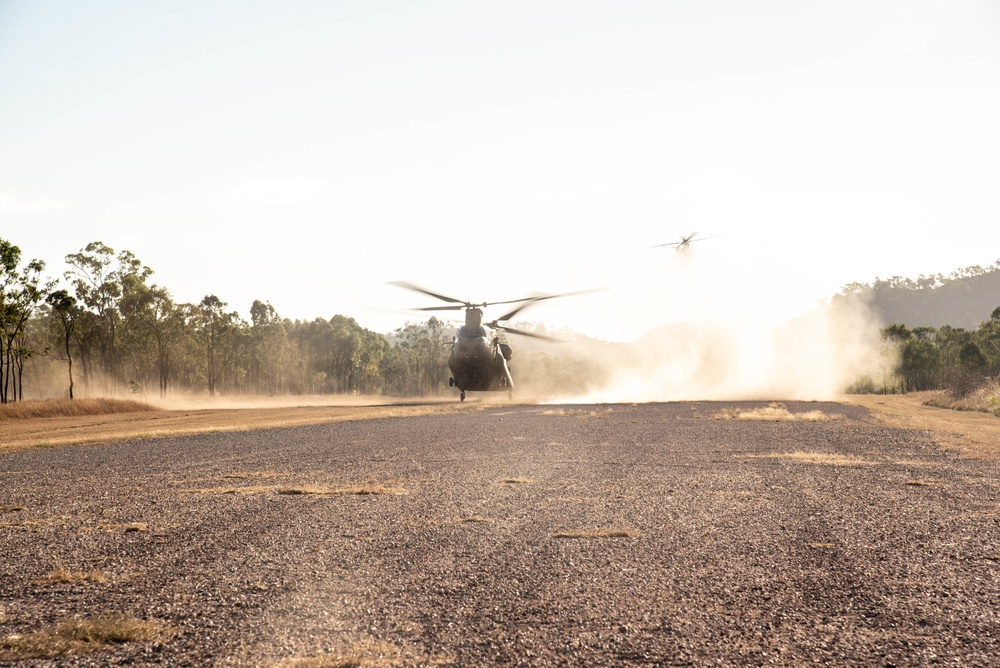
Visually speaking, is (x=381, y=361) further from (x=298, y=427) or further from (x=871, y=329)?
(x=298, y=427)

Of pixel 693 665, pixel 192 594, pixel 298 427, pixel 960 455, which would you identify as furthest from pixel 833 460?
pixel 298 427

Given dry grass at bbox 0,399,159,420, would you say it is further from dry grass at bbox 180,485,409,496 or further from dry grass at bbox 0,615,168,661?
dry grass at bbox 0,615,168,661

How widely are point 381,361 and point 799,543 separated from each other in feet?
479

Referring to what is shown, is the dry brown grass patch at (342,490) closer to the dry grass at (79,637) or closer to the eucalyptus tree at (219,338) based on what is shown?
the dry grass at (79,637)

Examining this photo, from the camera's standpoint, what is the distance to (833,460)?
17.3 m

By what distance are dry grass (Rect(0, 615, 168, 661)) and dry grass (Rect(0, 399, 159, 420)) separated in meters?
45.3

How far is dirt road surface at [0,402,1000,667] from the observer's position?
18.0ft

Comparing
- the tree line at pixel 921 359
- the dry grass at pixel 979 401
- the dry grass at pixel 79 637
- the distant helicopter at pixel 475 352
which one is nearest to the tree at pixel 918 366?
the tree line at pixel 921 359

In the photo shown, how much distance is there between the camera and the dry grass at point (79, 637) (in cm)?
532

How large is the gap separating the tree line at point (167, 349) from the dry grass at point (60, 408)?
5.63 metres

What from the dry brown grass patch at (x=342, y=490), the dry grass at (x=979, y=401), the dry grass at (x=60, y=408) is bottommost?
the dry grass at (x=979, y=401)

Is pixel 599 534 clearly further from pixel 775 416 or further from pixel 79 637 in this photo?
pixel 775 416

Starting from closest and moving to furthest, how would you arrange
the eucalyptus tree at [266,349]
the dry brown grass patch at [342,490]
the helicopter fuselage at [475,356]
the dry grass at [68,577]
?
the dry grass at [68,577]
the dry brown grass patch at [342,490]
the helicopter fuselage at [475,356]
the eucalyptus tree at [266,349]

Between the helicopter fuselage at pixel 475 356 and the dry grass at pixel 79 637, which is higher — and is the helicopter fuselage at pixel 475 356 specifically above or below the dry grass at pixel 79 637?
above
